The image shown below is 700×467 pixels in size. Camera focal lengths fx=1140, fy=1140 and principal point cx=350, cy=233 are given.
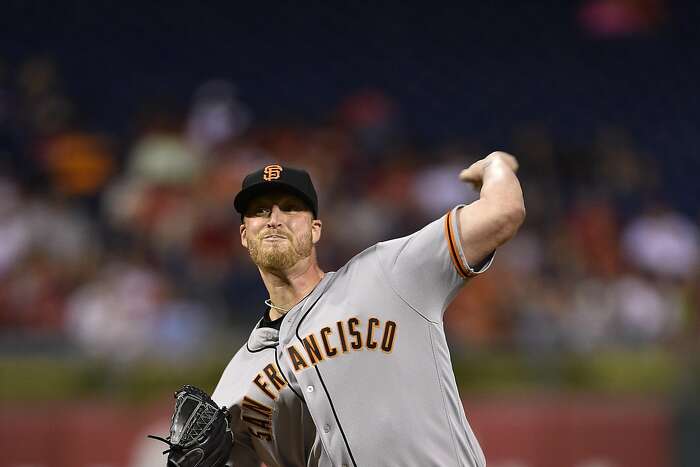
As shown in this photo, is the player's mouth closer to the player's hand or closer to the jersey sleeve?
the jersey sleeve

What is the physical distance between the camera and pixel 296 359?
300cm

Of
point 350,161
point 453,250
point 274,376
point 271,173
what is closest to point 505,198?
point 453,250

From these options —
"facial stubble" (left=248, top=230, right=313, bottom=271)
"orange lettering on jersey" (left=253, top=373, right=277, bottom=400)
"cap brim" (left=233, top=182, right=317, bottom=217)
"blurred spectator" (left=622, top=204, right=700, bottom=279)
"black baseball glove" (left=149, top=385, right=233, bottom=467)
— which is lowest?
"black baseball glove" (left=149, top=385, right=233, bottom=467)

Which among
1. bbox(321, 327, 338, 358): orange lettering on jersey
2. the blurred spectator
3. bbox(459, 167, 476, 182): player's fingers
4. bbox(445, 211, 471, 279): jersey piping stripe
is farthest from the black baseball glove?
the blurred spectator

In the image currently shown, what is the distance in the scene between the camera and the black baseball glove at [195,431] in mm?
2998

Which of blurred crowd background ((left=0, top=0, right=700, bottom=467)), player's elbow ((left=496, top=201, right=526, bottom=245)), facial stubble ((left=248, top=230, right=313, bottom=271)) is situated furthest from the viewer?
blurred crowd background ((left=0, top=0, right=700, bottom=467))

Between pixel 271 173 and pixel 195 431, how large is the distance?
71 cm

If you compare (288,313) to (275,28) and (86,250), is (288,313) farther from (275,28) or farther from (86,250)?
(275,28)

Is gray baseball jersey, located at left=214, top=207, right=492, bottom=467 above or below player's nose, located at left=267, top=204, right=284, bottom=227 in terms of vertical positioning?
below

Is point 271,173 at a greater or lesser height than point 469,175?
greater

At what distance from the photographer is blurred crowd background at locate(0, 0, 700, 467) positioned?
6902mm

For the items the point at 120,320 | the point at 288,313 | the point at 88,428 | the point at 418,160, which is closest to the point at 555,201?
the point at 418,160

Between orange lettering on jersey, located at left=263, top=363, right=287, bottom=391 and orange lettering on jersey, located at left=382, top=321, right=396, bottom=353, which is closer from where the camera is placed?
orange lettering on jersey, located at left=382, top=321, right=396, bottom=353

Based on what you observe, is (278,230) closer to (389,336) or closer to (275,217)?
(275,217)
